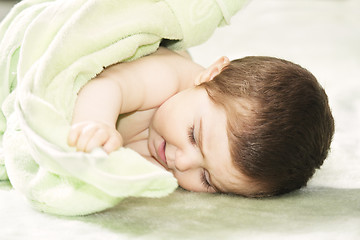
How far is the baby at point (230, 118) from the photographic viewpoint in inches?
34.9

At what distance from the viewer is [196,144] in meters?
0.94

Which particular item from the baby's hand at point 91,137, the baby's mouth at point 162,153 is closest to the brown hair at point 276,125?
the baby's mouth at point 162,153

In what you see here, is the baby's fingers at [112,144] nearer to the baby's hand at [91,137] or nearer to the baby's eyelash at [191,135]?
the baby's hand at [91,137]

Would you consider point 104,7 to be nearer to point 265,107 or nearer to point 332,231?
point 265,107

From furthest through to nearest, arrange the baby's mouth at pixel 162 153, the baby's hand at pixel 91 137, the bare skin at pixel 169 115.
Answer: the baby's mouth at pixel 162 153, the bare skin at pixel 169 115, the baby's hand at pixel 91 137

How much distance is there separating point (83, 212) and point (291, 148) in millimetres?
352

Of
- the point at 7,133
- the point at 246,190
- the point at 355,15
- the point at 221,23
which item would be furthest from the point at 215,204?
the point at 355,15

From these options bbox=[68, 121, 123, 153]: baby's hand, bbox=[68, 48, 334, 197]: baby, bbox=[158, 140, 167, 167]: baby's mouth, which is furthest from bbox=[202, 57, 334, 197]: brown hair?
bbox=[68, 121, 123, 153]: baby's hand

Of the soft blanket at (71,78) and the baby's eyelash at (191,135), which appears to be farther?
the baby's eyelash at (191,135)

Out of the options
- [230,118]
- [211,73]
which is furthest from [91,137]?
[211,73]

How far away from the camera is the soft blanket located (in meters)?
0.73

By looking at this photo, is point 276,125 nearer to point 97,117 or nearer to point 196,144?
point 196,144

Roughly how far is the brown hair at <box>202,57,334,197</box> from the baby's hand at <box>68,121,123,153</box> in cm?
24

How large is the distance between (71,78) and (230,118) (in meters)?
0.27
